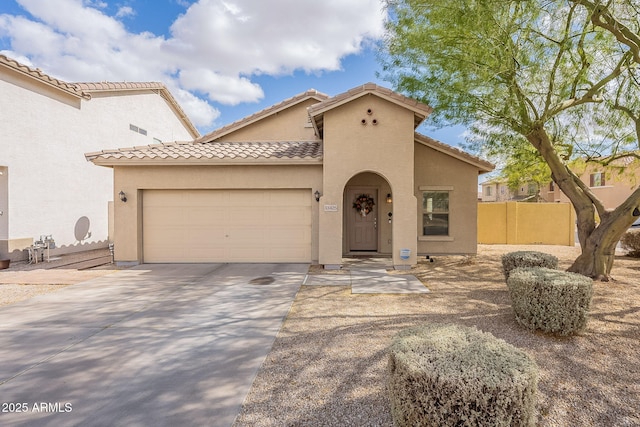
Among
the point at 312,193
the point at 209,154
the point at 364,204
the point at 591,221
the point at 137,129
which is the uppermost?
the point at 137,129

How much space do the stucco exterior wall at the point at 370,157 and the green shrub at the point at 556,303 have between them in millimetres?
4678

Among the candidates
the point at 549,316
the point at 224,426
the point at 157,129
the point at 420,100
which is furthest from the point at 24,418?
the point at 157,129

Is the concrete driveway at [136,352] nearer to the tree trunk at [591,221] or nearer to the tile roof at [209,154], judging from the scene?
the tile roof at [209,154]

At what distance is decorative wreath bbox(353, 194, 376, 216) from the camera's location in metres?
12.1

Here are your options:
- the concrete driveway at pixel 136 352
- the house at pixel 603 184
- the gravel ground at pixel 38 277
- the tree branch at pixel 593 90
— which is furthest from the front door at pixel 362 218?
the gravel ground at pixel 38 277

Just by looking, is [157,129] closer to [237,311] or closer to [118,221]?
[118,221]

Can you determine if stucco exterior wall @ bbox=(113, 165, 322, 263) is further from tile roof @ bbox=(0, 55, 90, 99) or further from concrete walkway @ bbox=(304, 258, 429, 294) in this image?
tile roof @ bbox=(0, 55, 90, 99)

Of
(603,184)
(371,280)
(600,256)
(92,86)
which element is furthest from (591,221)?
(603,184)

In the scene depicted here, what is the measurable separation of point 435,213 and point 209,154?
8717 mm

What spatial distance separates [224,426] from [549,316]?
4792 mm

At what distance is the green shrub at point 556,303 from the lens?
455 centimetres

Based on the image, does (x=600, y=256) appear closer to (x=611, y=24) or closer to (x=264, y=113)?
(x=611, y=24)

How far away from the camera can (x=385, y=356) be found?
13.4 ft

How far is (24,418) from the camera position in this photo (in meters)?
3.01
